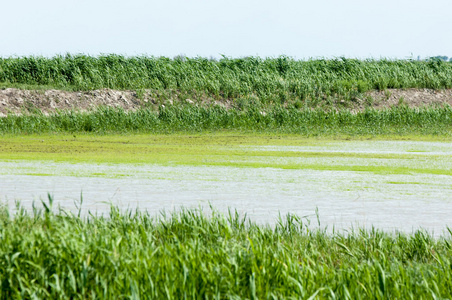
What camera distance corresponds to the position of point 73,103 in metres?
23.4

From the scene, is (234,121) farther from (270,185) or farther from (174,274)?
(174,274)

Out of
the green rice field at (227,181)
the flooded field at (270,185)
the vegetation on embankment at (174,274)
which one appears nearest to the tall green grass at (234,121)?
the green rice field at (227,181)

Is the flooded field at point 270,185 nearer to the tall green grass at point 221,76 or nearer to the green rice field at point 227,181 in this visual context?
the green rice field at point 227,181

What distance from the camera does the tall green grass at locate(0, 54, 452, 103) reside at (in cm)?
2580

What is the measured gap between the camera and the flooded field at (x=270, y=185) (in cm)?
743

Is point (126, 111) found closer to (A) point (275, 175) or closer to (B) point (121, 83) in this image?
(B) point (121, 83)

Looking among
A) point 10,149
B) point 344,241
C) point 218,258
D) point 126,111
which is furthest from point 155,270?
point 126,111

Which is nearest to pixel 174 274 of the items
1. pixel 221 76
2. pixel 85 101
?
pixel 85 101

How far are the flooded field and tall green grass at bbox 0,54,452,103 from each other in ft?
38.6

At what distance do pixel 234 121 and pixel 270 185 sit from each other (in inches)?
504

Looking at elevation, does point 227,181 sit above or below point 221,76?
below

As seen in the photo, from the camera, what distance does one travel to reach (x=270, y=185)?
31.3ft

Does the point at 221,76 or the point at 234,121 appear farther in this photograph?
the point at 221,76

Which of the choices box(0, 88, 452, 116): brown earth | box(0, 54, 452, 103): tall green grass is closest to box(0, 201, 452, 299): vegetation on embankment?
box(0, 88, 452, 116): brown earth
